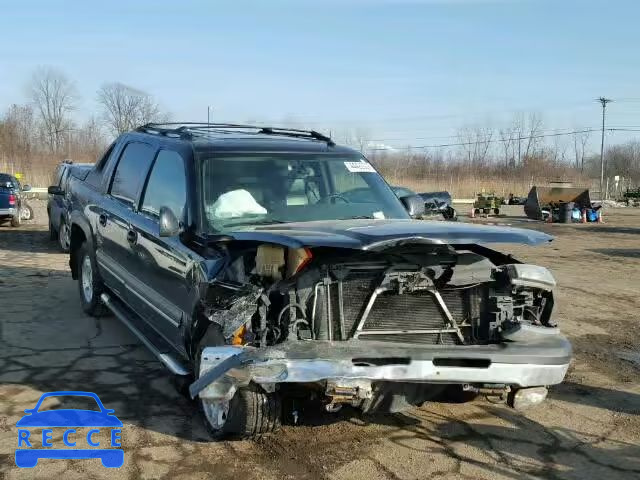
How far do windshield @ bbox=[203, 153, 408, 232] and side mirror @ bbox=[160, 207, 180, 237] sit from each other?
0.78ft

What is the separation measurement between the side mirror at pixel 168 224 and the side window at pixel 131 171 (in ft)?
4.49

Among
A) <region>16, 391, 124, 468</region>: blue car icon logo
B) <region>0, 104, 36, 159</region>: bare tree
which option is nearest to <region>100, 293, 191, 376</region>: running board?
<region>16, 391, 124, 468</region>: blue car icon logo

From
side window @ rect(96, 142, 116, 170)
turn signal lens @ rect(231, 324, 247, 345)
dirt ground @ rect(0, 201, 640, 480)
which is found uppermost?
side window @ rect(96, 142, 116, 170)

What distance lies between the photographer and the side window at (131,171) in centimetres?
569

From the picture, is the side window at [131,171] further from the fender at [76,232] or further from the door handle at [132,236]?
the fender at [76,232]

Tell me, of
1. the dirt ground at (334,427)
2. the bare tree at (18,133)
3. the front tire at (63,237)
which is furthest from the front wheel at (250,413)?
the bare tree at (18,133)

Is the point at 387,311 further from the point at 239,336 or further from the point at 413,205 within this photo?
the point at 413,205

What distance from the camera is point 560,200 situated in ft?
92.7

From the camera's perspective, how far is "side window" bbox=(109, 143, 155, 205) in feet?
18.7

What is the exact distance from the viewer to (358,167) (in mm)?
5578

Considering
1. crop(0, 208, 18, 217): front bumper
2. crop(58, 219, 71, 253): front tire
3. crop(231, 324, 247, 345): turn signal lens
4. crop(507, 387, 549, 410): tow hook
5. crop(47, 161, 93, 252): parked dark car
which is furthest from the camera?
crop(0, 208, 18, 217): front bumper

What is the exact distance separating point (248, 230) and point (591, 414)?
9.27 ft

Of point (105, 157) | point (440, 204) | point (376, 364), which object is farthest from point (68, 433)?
point (440, 204)

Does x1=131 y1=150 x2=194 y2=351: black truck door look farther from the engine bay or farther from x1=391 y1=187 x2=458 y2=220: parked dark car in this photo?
x1=391 y1=187 x2=458 y2=220: parked dark car
